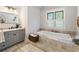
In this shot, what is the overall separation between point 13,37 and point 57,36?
0.68m

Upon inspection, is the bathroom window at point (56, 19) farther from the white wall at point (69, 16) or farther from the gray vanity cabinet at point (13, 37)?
the gray vanity cabinet at point (13, 37)

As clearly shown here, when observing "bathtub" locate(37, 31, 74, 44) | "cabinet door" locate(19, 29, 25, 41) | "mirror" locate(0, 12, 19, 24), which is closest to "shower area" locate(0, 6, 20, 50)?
"mirror" locate(0, 12, 19, 24)

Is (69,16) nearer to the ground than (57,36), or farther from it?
farther from it

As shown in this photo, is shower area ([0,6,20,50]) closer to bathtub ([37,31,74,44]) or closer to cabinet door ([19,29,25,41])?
cabinet door ([19,29,25,41])

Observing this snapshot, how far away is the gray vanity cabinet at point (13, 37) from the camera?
4.41 ft

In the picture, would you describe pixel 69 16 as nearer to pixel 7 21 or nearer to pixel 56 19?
pixel 56 19

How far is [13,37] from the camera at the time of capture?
1403mm

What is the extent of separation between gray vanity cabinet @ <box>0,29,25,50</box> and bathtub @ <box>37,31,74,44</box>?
0.89ft

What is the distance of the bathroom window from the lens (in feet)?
4.57

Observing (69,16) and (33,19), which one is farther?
(33,19)

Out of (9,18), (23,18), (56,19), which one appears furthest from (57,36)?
(9,18)

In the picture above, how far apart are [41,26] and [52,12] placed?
281mm
